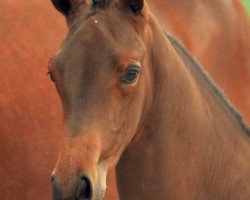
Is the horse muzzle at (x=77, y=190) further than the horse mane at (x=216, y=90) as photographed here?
No

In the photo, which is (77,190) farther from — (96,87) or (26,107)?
(26,107)

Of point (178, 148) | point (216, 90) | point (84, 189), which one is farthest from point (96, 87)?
point (216, 90)

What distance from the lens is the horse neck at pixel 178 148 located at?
5.00 metres

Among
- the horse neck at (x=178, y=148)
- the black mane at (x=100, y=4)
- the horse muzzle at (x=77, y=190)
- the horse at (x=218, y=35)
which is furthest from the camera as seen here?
the horse at (x=218, y=35)

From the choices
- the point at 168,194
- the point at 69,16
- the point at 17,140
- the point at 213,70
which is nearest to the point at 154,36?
the point at 69,16

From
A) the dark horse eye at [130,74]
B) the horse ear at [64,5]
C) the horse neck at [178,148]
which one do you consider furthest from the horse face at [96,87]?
the horse neck at [178,148]

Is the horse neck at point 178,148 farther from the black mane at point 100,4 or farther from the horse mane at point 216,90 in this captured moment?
the black mane at point 100,4

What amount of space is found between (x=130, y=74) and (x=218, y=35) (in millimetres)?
3197

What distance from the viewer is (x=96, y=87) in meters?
4.52

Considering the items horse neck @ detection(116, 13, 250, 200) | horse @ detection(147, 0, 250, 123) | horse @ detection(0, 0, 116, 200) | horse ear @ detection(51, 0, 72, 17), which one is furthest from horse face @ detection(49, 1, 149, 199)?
horse @ detection(147, 0, 250, 123)

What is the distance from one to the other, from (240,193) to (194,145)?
1.20 feet

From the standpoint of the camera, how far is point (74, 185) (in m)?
4.33

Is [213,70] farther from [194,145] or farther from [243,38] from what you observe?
[194,145]

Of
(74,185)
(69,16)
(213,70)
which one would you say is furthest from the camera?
(213,70)
